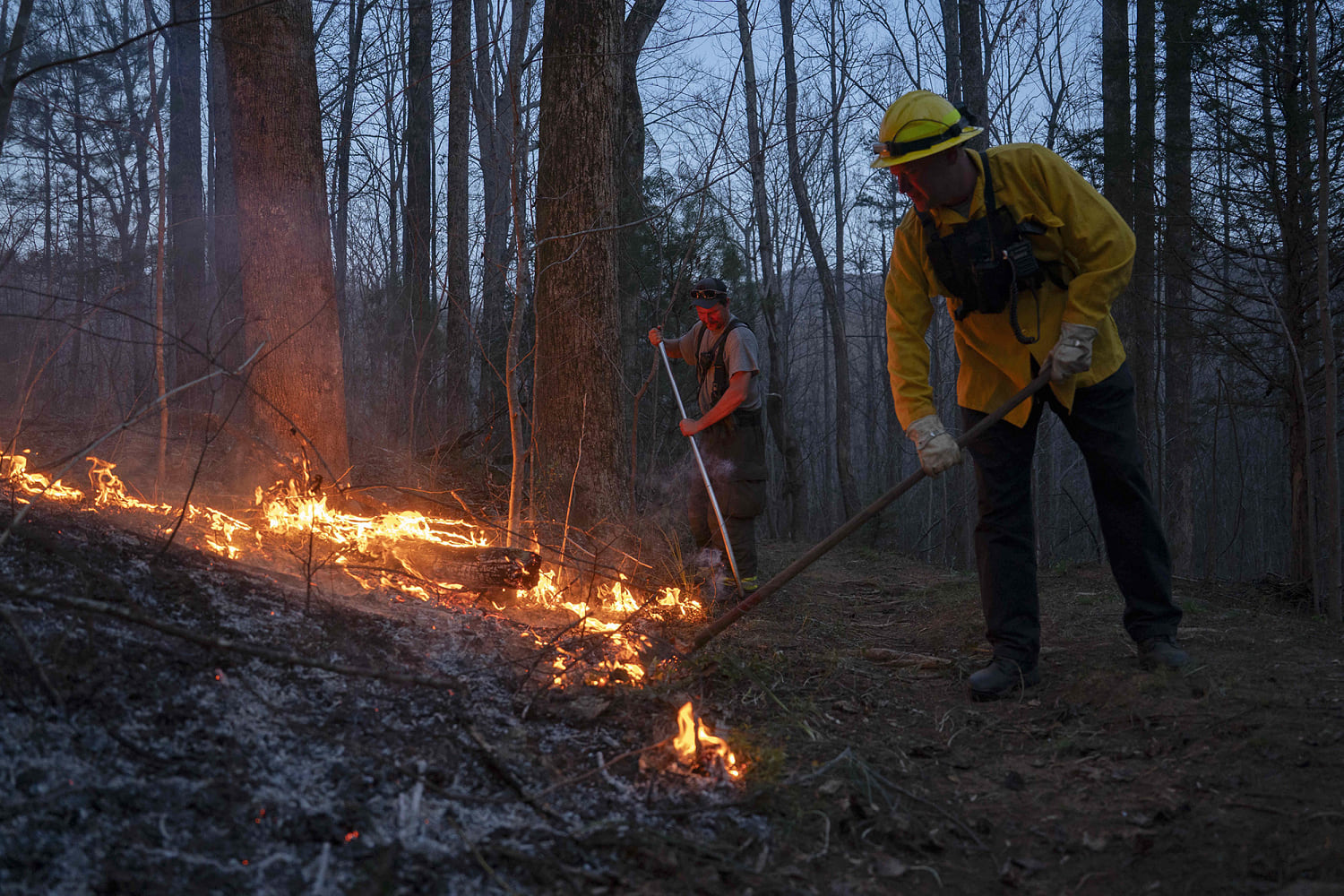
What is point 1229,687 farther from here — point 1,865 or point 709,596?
point 1,865

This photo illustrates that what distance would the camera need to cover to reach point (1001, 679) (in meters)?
3.32

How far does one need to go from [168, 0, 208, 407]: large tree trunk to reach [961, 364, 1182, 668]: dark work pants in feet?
31.4

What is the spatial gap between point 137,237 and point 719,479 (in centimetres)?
1546

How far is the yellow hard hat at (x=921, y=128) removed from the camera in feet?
10.3

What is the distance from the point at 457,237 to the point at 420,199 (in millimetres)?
2259

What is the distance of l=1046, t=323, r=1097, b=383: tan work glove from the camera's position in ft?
10.2

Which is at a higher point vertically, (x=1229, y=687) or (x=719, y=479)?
(x=719, y=479)

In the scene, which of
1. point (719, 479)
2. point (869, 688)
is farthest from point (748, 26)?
point (869, 688)

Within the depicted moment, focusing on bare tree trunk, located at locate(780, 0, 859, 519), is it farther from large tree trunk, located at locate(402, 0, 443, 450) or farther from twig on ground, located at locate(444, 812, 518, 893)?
twig on ground, located at locate(444, 812, 518, 893)

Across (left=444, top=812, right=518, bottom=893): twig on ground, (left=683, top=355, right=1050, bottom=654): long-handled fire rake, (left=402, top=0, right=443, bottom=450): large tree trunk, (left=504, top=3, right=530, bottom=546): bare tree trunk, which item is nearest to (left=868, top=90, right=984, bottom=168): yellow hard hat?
(left=683, top=355, right=1050, bottom=654): long-handled fire rake

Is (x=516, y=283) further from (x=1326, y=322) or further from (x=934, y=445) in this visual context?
(x=1326, y=322)

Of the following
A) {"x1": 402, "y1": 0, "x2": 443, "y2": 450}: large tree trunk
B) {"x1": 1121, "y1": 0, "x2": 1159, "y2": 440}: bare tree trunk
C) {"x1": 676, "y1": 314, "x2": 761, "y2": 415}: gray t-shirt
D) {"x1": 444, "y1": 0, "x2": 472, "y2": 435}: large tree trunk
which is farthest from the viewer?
{"x1": 402, "y1": 0, "x2": 443, "y2": 450}: large tree trunk

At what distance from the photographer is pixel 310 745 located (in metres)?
2.06

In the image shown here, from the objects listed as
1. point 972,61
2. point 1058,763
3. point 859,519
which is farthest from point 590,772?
point 972,61
